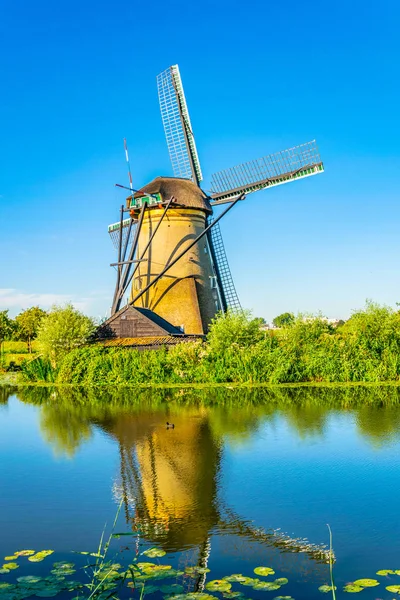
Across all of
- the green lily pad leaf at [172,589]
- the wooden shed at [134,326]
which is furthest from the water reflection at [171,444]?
→ the wooden shed at [134,326]

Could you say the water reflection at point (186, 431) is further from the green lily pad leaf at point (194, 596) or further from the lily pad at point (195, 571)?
the green lily pad leaf at point (194, 596)

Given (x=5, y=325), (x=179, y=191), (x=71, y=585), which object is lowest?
(x=71, y=585)


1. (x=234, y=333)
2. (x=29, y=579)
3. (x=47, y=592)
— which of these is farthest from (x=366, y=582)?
(x=234, y=333)

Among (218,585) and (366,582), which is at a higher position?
(218,585)

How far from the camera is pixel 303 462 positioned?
33.8ft

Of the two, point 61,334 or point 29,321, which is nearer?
point 61,334

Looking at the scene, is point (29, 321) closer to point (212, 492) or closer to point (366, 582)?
point (212, 492)

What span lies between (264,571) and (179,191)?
2391 cm

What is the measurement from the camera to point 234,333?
23.9m

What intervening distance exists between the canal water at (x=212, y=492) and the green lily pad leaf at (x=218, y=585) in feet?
0.16

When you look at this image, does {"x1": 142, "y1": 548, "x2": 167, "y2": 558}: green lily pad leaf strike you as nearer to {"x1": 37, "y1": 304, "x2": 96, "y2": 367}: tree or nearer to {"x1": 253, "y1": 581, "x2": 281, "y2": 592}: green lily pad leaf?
{"x1": 253, "y1": 581, "x2": 281, "y2": 592}: green lily pad leaf

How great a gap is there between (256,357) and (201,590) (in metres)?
17.3

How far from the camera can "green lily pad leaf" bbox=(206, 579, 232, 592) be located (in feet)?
17.3

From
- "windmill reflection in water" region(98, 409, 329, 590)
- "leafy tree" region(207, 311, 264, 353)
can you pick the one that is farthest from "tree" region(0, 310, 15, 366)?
"windmill reflection in water" region(98, 409, 329, 590)
